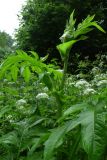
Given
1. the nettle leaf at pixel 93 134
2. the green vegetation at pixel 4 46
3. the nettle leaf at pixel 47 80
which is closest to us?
the nettle leaf at pixel 93 134

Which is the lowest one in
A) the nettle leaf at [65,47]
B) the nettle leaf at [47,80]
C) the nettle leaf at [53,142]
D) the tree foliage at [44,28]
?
the nettle leaf at [53,142]

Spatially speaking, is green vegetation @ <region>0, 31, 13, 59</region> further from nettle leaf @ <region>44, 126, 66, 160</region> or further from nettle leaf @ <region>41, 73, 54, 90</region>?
nettle leaf @ <region>44, 126, 66, 160</region>

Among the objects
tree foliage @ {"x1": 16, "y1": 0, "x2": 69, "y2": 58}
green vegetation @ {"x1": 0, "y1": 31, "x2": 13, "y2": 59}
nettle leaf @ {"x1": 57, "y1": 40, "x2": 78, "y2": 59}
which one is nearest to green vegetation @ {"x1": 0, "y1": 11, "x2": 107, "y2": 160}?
nettle leaf @ {"x1": 57, "y1": 40, "x2": 78, "y2": 59}

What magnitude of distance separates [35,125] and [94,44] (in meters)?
11.0

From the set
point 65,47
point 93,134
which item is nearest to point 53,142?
point 93,134

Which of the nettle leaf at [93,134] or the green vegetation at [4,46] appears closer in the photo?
the nettle leaf at [93,134]

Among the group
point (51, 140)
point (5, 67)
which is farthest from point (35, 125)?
point (51, 140)

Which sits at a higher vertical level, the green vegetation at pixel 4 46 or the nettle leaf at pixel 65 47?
the green vegetation at pixel 4 46

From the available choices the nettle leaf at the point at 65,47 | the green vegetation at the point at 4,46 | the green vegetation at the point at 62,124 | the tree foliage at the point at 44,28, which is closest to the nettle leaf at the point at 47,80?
the green vegetation at the point at 62,124

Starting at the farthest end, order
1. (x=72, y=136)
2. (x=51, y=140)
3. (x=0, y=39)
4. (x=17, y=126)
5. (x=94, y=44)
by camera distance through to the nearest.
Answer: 1. (x=0, y=39)
2. (x=94, y=44)
3. (x=17, y=126)
4. (x=72, y=136)
5. (x=51, y=140)

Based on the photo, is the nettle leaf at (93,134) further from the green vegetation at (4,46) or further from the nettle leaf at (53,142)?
the green vegetation at (4,46)

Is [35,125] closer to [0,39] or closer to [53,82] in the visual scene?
[53,82]

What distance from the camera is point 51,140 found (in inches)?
52.7

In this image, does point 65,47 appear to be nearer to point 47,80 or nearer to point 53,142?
point 47,80
